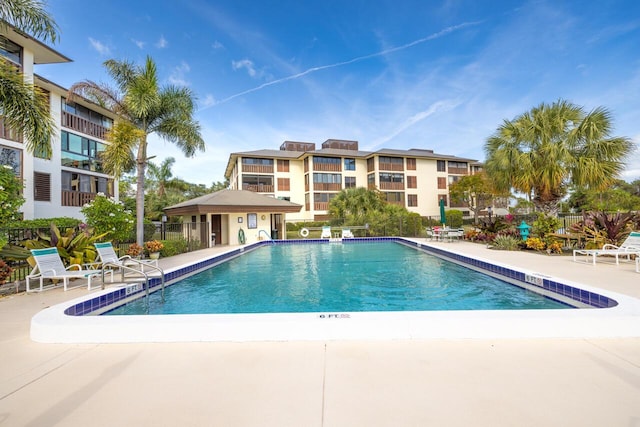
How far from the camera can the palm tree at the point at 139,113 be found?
11273 mm

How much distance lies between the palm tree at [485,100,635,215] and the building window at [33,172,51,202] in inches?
985

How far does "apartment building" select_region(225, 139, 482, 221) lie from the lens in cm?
3319

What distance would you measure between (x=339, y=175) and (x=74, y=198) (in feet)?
78.3

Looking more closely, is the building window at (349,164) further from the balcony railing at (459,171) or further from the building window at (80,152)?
the building window at (80,152)

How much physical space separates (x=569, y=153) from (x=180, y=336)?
16109 mm

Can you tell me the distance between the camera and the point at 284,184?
3428 centimetres

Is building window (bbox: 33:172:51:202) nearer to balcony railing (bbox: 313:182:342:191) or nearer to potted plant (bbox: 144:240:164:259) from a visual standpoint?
potted plant (bbox: 144:240:164:259)

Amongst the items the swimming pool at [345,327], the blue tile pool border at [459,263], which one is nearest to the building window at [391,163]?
the blue tile pool border at [459,263]

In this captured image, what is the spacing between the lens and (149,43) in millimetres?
14242

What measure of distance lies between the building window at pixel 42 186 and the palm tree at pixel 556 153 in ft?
82.1

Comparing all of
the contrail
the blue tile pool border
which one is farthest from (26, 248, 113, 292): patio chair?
the contrail

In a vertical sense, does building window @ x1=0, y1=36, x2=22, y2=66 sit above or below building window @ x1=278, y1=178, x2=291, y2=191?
above

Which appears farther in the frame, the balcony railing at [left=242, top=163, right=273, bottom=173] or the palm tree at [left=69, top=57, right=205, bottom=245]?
the balcony railing at [left=242, top=163, right=273, bottom=173]

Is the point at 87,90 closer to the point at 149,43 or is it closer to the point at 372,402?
the point at 149,43
